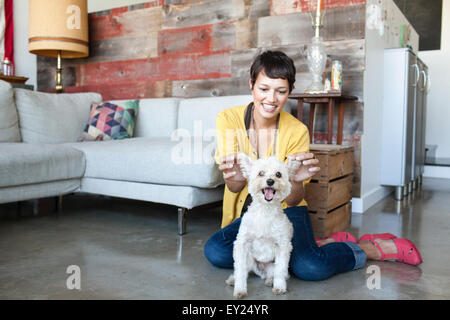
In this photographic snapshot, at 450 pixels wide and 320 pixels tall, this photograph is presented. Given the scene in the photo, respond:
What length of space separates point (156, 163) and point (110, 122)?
1.02 metres

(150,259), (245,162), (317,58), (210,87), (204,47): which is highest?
(204,47)

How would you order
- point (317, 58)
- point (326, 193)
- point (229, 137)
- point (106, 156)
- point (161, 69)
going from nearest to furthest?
1. point (229, 137)
2. point (326, 193)
3. point (106, 156)
4. point (317, 58)
5. point (161, 69)

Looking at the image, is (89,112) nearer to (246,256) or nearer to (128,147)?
(128,147)

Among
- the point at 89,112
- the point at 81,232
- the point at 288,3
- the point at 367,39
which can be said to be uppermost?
the point at 288,3

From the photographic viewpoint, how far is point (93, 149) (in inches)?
105

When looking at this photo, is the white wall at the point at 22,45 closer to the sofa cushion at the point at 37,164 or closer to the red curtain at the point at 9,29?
the red curtain at the point at 9,29

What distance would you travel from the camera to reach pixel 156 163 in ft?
7.73

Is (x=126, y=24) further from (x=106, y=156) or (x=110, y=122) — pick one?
(x=106, y=156)

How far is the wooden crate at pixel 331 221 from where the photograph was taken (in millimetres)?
2299

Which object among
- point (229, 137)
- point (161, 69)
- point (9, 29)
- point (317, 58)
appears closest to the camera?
point (229, 137)

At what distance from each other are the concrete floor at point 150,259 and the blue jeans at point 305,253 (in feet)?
0.12

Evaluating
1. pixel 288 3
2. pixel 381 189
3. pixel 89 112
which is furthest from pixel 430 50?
pixel 89 112

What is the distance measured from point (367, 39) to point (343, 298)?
85.9 inches

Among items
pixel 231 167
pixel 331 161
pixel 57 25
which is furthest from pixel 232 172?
pixel 57 25
